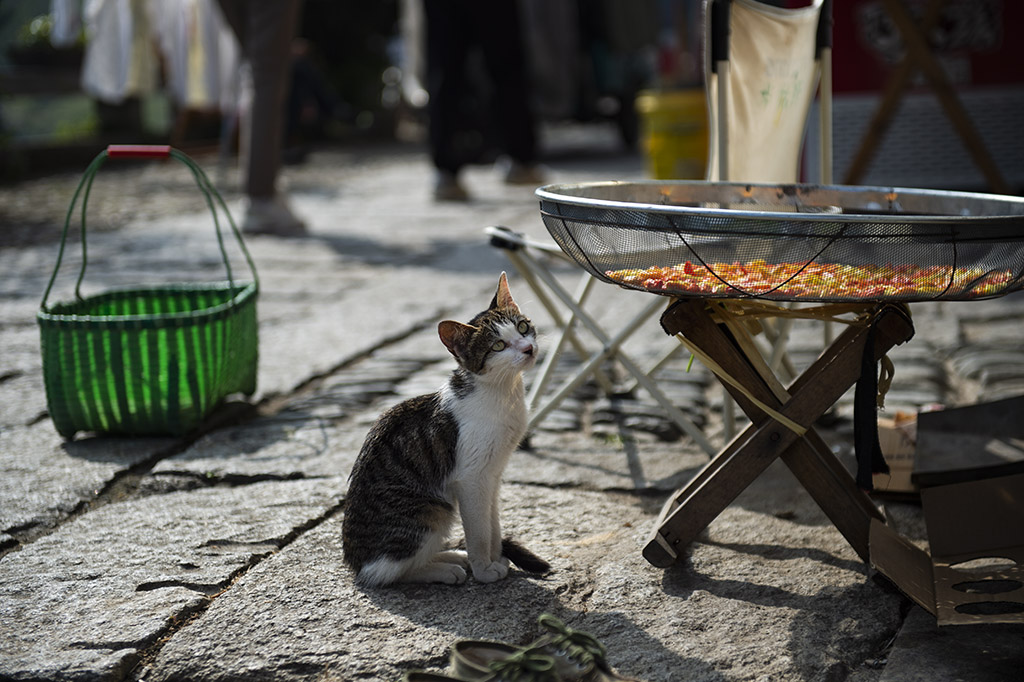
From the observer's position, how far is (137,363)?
327 centimetres

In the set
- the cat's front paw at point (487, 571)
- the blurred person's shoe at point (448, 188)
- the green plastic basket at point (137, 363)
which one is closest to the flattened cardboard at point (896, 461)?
the cat's front paw at point (487, 571)

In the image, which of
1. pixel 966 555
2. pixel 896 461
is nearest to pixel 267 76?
pixel 896 461

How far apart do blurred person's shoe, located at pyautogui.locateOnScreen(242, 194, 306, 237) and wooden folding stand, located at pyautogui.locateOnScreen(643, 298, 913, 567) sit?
5.12m

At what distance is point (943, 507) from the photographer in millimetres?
2475

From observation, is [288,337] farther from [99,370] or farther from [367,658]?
[367,658]

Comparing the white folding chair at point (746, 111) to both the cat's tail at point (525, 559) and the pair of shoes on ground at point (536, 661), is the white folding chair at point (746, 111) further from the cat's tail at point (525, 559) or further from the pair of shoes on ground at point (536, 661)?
the pair of shoes on ground at point (536, 661)

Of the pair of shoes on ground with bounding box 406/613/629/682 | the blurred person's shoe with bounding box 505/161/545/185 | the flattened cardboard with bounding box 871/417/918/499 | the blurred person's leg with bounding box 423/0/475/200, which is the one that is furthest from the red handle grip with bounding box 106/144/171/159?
the blurred person's shoe with bounding box 505/161/545/185

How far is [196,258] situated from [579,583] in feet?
15.2

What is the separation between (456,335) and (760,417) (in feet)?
2.33

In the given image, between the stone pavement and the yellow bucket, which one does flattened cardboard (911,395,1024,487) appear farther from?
the yellow bucket

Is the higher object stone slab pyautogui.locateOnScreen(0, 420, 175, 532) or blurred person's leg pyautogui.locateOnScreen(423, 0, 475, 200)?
blurred person's leg pyautogui.locateOnScreen(423, 0, 475, 200)

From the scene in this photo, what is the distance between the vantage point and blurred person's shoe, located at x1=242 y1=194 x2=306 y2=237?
22.8 feet

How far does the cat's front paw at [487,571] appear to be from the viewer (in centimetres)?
234

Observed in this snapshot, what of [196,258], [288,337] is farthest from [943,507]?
[196,258]
